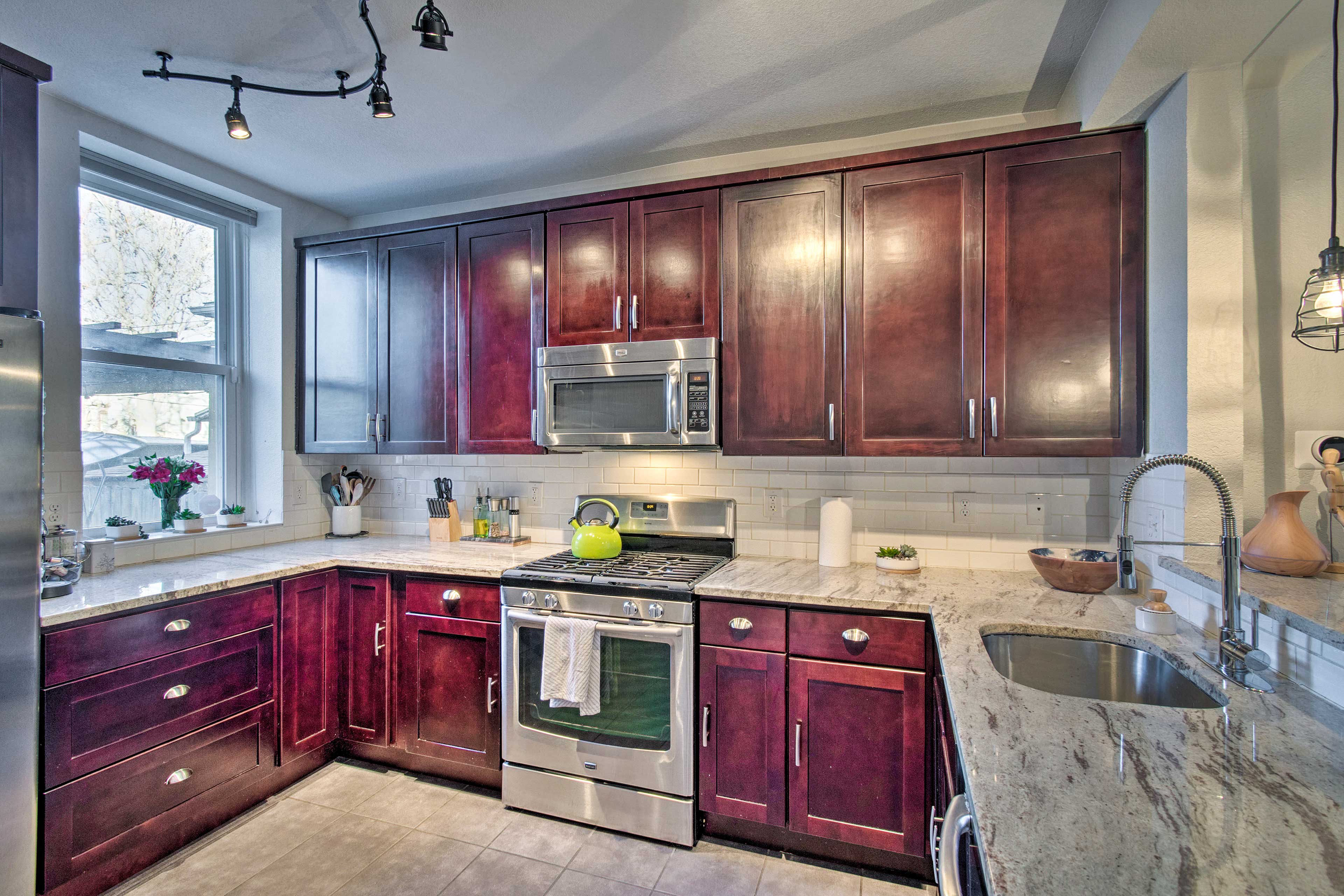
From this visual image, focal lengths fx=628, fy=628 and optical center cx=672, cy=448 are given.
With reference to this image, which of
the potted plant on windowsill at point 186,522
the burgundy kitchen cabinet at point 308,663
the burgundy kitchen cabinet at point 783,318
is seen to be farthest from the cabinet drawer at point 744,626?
the potted plant on windowsill at point 186,522

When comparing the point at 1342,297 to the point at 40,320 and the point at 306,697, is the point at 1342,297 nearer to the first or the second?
the point at 40,320

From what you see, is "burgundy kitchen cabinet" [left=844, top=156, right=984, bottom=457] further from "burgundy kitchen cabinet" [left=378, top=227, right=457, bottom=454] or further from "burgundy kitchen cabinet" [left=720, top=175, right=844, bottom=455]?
"burgundy kitchen cabinet" [left=378, top=227, right=457, bottom=454]

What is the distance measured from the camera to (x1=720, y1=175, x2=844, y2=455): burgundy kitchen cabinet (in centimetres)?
239

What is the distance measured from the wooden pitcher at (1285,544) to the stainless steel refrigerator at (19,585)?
311cm

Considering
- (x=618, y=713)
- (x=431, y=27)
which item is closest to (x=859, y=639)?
(x=618, y=713)

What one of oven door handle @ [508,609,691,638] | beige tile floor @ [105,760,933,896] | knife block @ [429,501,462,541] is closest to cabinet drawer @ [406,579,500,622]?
oven door handle @ [508,609,691,638]

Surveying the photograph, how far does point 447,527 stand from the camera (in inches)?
128

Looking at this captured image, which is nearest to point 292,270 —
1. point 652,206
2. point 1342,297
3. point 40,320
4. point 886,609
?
point 40,320

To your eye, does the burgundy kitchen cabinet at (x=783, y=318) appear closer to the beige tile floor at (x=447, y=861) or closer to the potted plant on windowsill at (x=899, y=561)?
the potted plant on windowsill at (x=899, y=561)

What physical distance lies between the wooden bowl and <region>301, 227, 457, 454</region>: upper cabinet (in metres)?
2.49

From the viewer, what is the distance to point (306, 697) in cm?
262

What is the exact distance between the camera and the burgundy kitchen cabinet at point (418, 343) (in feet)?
9.80

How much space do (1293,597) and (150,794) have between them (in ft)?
10.5

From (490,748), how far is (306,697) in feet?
2.72
